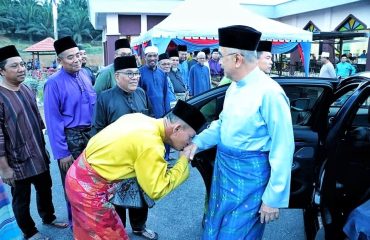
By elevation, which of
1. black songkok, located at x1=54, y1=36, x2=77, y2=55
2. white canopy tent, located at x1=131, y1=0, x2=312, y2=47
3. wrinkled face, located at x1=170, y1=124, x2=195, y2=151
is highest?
white canopy tent, located at x1=131, y1=0, x2=312, y2=47

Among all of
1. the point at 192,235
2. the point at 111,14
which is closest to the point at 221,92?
the point at 192,235

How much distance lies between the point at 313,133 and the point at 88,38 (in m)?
71.5

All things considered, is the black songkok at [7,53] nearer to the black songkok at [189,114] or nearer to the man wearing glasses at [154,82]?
the black songkok at [189,114]

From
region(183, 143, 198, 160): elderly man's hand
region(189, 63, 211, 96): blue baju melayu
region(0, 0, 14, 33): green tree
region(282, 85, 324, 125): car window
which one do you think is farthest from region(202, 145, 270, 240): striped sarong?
region(0, 0, 14, 33): green tree

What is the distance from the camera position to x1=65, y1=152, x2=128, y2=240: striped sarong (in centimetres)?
200

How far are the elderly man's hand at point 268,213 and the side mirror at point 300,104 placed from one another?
153 centimetres

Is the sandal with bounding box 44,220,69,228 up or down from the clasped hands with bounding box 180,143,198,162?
down

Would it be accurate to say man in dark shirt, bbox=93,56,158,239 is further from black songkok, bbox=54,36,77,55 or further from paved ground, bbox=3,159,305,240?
paved ground, bbox=3,159,305,240

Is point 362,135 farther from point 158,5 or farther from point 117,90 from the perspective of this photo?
point 158,5

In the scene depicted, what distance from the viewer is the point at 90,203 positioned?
1.99m

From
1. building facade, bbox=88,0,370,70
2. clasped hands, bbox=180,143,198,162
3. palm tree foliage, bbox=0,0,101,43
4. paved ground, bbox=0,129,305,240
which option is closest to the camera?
clasped hands, bbox=180,143,198,162

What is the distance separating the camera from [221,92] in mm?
3168

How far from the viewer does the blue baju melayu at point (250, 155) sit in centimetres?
183

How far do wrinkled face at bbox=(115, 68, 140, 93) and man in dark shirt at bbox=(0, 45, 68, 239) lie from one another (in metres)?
0.85
